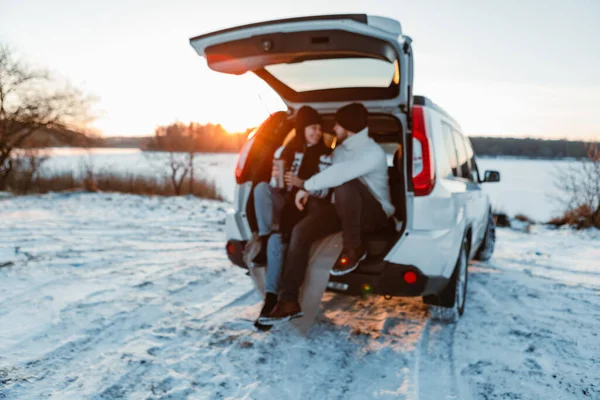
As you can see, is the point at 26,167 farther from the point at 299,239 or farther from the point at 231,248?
the point at 299,239

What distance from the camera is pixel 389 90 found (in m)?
3.42

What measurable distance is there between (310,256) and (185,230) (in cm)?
517

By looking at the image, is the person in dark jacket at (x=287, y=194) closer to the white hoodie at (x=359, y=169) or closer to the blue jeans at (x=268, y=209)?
the blue jeans at (x=268, y=209)

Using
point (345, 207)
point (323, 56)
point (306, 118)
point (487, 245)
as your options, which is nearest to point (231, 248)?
point (345, 207)

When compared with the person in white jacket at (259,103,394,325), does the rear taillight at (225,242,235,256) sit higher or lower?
lower

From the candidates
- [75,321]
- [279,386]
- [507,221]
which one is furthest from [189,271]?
[507,221]

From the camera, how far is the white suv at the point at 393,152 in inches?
108

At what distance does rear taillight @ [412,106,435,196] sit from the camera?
2986mm

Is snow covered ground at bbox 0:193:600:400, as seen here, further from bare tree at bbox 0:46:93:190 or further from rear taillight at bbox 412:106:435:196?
bare tree at bbox 0:46:93:190

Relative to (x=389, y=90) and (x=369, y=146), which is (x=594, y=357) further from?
(x=389, y=90)

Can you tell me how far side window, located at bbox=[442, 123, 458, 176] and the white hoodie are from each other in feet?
2.28

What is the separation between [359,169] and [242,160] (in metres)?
1.09

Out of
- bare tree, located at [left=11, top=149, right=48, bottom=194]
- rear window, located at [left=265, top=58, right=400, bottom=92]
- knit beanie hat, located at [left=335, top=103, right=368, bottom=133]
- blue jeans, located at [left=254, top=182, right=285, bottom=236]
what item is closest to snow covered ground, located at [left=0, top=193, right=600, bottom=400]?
blue jeans, located at [left=254, top=182, right=285, bottom=236]

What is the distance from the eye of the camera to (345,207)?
3061 millimetres
